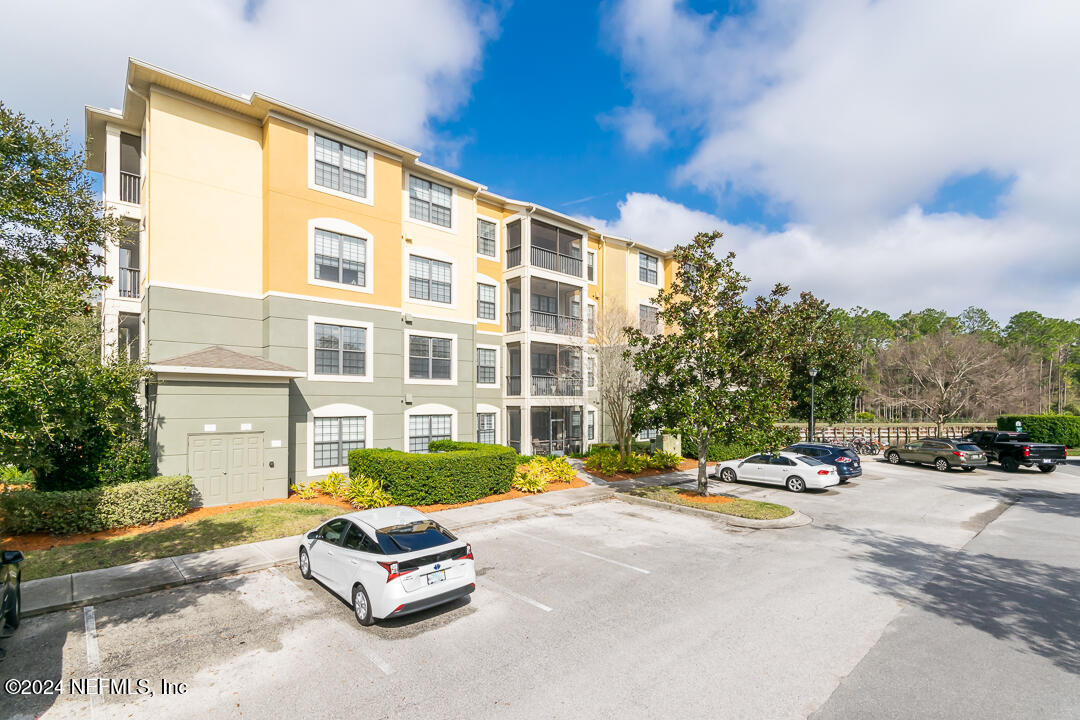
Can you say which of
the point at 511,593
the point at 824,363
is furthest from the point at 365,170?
the point at 824,363

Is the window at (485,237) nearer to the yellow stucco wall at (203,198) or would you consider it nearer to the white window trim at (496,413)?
the white window trim at (496,413)

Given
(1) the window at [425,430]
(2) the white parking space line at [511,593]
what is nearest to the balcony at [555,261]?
(1) the window at [425,430]

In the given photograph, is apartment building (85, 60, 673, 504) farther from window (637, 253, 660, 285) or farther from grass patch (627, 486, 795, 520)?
window (637, 253, 660, 285)

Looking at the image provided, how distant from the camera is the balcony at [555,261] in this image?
26.0 m

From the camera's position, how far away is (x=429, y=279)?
22516 mm

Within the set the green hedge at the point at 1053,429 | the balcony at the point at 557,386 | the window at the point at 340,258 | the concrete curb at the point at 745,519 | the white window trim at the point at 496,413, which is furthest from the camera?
the green hedge at the point at 1053,429

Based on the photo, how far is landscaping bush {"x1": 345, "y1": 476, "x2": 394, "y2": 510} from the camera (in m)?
15.2

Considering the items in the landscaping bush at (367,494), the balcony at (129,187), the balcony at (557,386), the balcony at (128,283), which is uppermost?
the balcony at (129,187)

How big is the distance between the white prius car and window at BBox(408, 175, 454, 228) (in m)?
16.2

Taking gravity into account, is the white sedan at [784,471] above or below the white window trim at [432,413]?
below

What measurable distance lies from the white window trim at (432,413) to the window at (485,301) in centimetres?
517

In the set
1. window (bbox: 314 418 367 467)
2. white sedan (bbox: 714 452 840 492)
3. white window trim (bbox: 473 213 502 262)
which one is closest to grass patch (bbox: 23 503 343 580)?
window (bbox: 314 418 367 467)

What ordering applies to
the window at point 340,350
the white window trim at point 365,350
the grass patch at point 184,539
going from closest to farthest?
1. the grass patch at point 184,539
2. the white window trim at point 365,350
3. the window at point 340,350

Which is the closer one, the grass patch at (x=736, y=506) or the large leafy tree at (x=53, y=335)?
the large leafy tree at (x=53, y=335)
